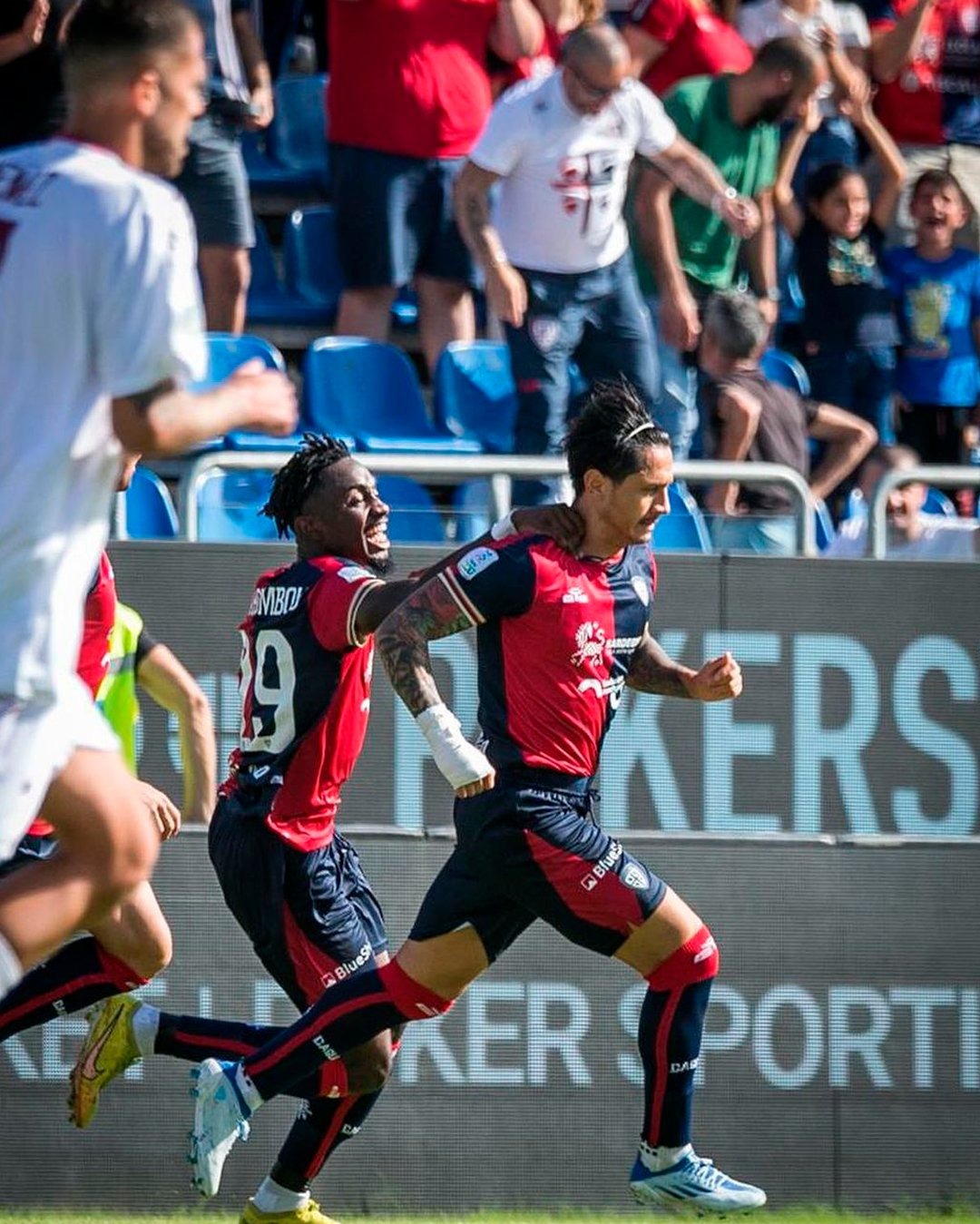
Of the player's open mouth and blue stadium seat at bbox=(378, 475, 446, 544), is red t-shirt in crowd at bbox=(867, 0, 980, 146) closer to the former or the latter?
blue stadium seat at bbox=(378, 475, 446, 544)

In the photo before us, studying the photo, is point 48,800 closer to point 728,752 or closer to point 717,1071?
point 717,1071

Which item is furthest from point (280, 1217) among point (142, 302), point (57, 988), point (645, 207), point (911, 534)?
point (645, 207)

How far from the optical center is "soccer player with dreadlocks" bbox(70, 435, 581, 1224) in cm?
641

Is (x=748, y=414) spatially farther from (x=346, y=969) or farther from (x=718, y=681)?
(x=346, y=969)

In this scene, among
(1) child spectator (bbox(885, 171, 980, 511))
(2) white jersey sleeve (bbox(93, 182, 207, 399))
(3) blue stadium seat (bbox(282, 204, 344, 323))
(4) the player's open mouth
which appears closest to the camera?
(2) white jersey sleeve (bbox(93, 182, 207, 399))

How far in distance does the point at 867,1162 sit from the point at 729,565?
214 centimetres

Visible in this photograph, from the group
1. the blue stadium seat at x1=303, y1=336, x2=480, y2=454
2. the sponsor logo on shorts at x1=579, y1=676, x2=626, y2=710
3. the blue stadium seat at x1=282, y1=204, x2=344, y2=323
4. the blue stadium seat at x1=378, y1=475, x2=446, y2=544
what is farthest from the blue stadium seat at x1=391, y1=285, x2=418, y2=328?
the sponsor logo on shorts at x1=579, y1=676, x2=626, y2=710

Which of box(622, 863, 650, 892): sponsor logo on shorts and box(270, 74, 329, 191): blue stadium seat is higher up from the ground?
box(270, 74, 329, 191): blue stadium seat

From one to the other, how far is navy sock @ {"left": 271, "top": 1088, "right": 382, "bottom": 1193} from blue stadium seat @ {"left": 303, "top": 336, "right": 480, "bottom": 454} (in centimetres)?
417

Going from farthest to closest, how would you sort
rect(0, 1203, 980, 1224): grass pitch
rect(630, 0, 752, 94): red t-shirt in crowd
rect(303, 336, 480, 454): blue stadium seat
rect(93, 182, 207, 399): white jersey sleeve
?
1. rect(630, 0, 752, 94): red t-shirt in crowd
2. rect(303, 336, 480, 454): blue stadium seat
3. rect(0, 1203, 980, 1224): grass pitch
4. rect(93, 182, 207, 399): white jersey sleeve

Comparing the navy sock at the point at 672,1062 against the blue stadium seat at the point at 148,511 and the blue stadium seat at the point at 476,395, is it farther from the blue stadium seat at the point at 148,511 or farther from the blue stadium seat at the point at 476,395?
the blue stadium seat at the point at 476,395

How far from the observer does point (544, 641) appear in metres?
6.26

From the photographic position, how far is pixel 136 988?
22.9ft

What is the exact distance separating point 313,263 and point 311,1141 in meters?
5.75
